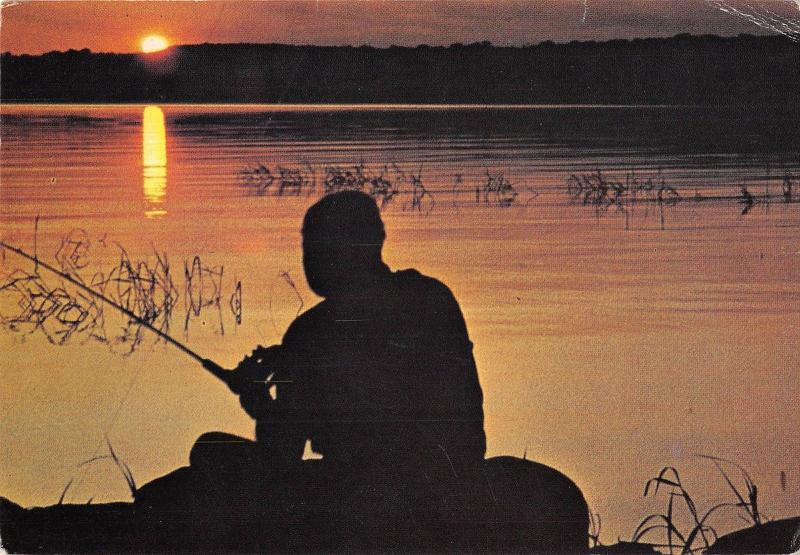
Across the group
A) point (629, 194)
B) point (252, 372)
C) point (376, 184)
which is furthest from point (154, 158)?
point (629, 194)

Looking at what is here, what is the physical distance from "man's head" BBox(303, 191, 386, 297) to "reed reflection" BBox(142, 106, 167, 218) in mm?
546

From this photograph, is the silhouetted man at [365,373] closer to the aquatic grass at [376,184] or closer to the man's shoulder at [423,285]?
the man's shoulder at [423,285]

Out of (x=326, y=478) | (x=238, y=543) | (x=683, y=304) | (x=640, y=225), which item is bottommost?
(x=238, y=543)

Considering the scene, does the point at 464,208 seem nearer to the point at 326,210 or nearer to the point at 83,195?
the point at 326,210

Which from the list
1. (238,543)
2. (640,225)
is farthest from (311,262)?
(640,225)

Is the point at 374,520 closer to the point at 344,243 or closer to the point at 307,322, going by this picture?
the point at 307,322

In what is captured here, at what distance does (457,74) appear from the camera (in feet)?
10.9

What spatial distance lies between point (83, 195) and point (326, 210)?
79 centimetres

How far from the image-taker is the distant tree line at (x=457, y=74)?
3201 millimetres

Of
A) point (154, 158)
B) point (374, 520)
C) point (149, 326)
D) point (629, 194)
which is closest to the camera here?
point (374, 520)

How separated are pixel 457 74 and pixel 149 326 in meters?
1.27

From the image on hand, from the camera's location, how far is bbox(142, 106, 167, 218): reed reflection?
3.20 m

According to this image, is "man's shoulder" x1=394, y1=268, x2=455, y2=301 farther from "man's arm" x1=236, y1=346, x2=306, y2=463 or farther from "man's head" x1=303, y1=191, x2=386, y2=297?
"man's arm" x1=236, y1=346, x2=306, y2=463

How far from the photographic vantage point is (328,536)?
2.77m
